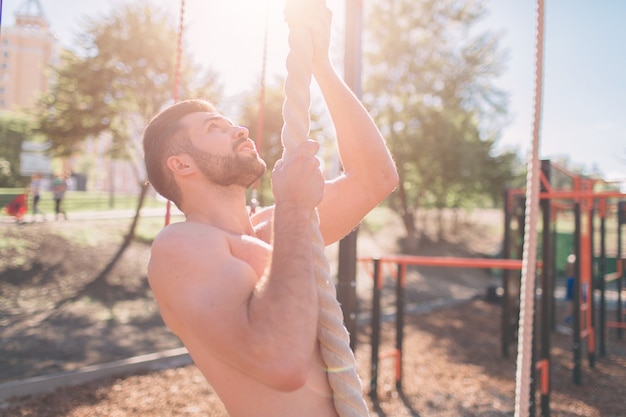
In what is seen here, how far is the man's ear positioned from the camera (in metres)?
1.42

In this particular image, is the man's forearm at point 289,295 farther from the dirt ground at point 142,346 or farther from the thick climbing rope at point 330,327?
the dirt ground at point 142,346

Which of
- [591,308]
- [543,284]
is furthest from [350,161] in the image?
[591,308]

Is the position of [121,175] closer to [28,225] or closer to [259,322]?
[28,225]

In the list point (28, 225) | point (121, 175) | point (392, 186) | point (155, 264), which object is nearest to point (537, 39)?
point (392, 186)

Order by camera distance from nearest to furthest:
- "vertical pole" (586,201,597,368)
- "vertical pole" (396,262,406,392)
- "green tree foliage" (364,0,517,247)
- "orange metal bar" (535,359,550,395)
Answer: "orange metal bar" (535,359,550,395)
"vertical pole" (396,262,406,392)
"vertical pole" (586,201,597,368)
"green tree foliage" (364,0,517,247)

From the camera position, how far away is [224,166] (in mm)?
1401

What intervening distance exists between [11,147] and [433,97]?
999 inches

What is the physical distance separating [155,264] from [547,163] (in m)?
5.17

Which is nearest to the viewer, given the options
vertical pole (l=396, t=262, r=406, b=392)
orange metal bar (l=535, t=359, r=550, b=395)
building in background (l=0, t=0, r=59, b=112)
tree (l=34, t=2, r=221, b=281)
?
orange metal bar (l=535, t=359, r=550, b=395)

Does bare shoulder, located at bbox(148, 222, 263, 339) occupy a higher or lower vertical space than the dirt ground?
higher

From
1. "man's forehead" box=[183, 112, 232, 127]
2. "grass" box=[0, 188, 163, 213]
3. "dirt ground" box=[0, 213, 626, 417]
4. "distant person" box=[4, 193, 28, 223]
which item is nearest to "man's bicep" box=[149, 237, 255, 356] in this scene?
"man's forehead" box=[183, 112, 232, 127]

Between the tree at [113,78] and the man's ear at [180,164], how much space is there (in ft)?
35.8

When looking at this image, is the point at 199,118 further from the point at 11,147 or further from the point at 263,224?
the point at 11,147

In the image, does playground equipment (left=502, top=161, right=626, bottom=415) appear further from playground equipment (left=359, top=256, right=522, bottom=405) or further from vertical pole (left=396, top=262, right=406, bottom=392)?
vertical pole (left=396, top=262, right=406, bottom=392)
